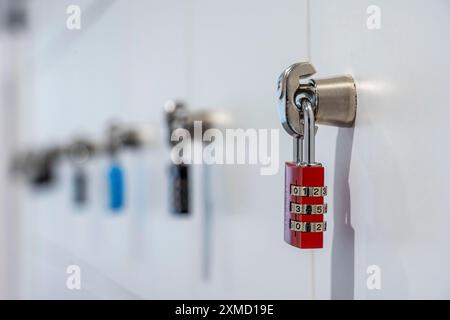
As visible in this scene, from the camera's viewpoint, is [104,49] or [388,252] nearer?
[388,252]

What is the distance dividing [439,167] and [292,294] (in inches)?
7.4

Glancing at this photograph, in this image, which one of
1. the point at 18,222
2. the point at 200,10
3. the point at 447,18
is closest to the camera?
the point at 447,18

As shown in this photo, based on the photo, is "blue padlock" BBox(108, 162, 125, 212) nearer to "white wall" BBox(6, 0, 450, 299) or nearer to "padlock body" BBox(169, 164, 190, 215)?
"white wall" BBox(6, 0, 450, 299)

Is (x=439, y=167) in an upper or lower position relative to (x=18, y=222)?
upper

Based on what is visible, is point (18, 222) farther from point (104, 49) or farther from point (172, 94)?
point (172, 94)

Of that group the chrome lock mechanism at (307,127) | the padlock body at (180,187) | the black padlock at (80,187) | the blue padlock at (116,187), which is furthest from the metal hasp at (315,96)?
the black padlock at (80,187)

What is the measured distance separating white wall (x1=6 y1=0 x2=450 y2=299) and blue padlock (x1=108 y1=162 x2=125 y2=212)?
20 millimetres

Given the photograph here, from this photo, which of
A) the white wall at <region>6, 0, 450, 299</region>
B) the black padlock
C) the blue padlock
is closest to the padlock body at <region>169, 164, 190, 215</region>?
the white wall at <region>6, 0, 450, 299</region>

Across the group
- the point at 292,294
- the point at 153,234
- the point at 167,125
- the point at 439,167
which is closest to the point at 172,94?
the point at 167,125

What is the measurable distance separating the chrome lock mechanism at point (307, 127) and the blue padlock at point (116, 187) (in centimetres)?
47

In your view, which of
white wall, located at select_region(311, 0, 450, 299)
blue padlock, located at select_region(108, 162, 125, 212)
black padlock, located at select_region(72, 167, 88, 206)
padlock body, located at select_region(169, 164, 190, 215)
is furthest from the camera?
black padlock, located at select_region(72, 167, 88, 206)

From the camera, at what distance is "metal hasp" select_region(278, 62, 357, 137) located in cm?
44

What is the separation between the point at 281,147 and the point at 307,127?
90 millimetres

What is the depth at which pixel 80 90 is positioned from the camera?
106 cm
